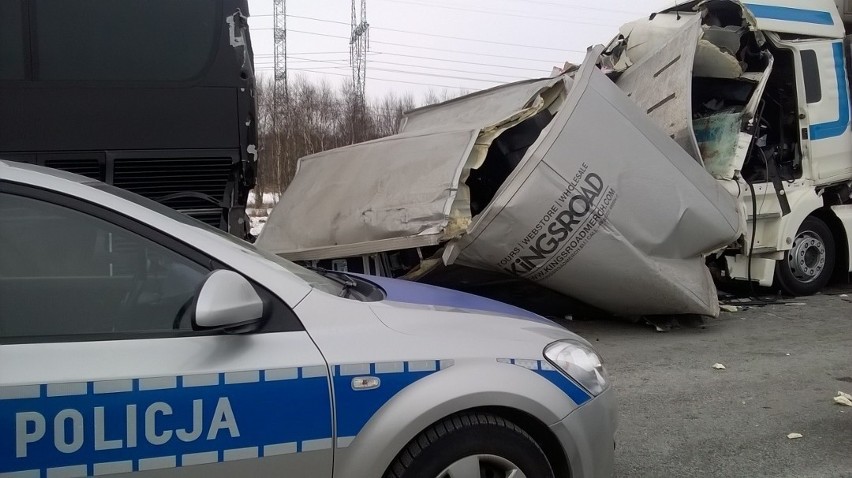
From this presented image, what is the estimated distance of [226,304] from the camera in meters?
2.01

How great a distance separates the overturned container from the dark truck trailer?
1286 mm

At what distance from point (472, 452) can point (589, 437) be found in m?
0.50

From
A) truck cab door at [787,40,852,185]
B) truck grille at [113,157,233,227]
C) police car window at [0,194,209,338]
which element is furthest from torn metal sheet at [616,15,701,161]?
police car window at [0,194,209,338]

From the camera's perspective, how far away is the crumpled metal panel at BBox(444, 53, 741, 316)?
5387 mm

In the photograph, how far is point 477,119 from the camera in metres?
6.40

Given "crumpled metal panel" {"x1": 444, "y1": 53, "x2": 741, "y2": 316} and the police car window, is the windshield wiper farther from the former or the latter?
"crumpled metal panel" {"x1": 444, "y1": 53, "x2": 741, "y2": 316}

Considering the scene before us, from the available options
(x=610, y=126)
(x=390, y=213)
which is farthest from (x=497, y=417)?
(x=610, y=126)

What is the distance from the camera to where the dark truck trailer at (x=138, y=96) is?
15.4 ft

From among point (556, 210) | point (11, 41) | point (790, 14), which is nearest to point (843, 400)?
point (556, 210)

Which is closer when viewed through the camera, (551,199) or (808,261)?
(551,199)

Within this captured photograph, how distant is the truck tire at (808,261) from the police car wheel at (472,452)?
6.50m

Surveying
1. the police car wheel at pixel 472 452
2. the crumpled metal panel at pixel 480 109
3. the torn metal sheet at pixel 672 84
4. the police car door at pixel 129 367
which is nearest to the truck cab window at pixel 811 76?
the torn metal sheet at pixel 672 84

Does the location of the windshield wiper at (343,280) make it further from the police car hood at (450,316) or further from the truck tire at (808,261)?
the truck tire at (808,261)

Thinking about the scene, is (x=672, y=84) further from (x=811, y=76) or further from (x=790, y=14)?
(x=790, y=14)
